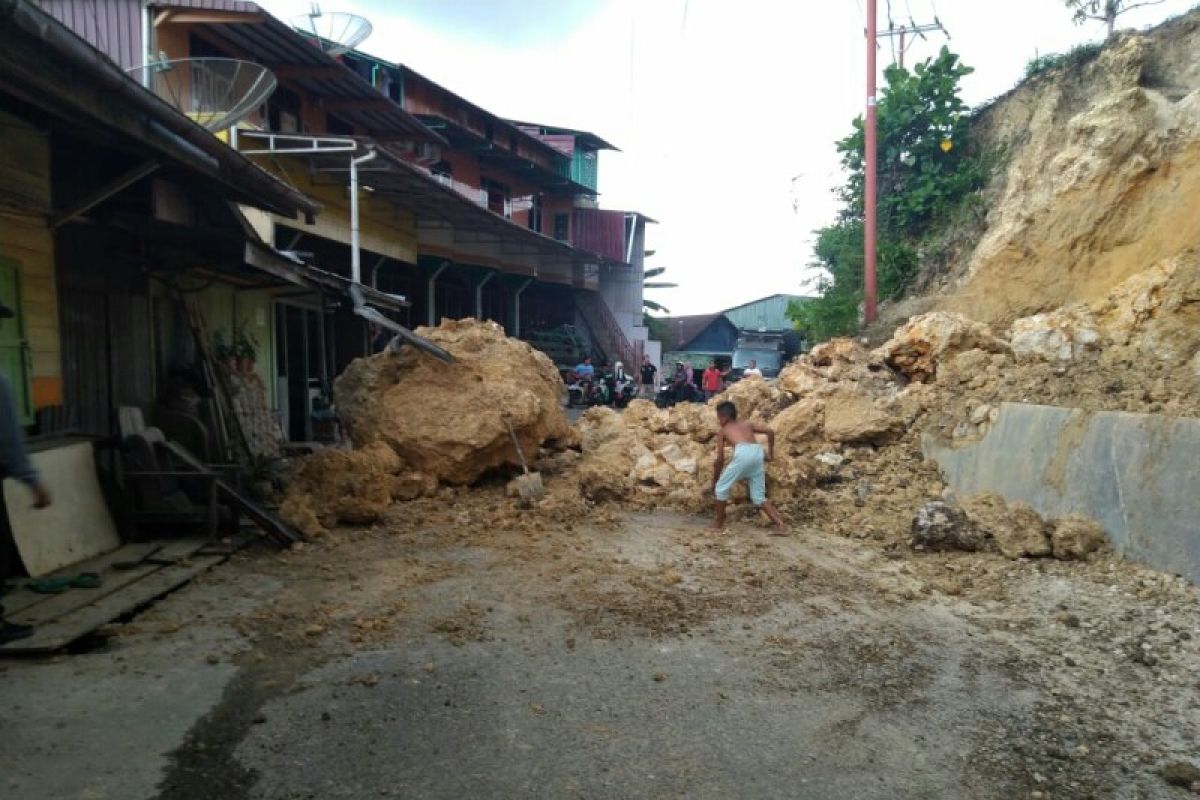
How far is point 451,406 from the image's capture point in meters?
9.15

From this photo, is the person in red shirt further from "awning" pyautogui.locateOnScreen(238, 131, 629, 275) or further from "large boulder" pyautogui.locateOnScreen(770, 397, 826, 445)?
"large boulder" pyautogui.locateOnScreen(770, 397, 826, 445)

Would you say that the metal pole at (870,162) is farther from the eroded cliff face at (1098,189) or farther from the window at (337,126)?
the window at (337,126)

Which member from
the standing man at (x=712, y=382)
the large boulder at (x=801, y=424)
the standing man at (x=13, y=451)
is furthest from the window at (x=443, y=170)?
the standing man at (x=13, y=451)

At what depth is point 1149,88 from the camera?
40.9ft

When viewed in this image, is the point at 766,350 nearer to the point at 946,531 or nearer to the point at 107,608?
the point at 946,531

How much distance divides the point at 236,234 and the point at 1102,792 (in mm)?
7253

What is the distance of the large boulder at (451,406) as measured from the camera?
29.3 feet

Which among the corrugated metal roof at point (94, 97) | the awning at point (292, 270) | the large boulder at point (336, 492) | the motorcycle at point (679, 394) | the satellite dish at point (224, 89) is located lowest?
the large boulder at point (336, 492)

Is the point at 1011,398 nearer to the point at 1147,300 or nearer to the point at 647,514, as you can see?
the point at 1147,300

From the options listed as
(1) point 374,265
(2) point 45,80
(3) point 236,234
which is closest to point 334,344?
(1) point 374,265

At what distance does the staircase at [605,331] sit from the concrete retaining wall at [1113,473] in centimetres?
2235

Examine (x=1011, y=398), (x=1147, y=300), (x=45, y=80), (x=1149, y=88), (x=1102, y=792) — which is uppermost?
(x=1149, y=88)

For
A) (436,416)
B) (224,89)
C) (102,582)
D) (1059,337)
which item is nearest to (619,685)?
(102,582)

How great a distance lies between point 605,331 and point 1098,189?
20.9m
